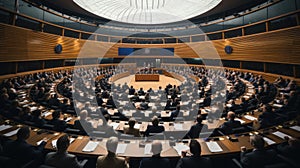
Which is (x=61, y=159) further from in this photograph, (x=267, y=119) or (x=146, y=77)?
(x=146, y=77)

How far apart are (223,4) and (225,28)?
3807 millimetres

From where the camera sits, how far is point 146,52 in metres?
30.6

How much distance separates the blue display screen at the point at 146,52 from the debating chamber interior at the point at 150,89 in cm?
19

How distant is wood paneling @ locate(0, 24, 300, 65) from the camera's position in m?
11.5

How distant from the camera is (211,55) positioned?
75.4 feet

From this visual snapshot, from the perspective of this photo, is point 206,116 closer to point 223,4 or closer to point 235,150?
point 235,150

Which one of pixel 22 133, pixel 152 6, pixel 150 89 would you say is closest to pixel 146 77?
pixel 152 6

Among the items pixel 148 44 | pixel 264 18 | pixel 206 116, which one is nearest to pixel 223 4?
pixel 264 18

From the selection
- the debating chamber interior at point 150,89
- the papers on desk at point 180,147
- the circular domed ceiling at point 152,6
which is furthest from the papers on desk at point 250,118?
the circular domed ceiling at point 152,6

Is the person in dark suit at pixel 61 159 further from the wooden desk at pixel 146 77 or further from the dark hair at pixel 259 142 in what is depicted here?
the wooden desk at pixel 146 77

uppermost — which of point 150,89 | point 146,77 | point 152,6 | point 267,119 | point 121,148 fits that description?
point 152,6

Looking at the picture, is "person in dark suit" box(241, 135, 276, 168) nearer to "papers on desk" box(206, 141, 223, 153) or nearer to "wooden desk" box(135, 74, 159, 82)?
"papers on desk" box(206, 141, 223, 153)

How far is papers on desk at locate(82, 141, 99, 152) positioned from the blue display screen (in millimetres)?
26321

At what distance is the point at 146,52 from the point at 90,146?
28.1m
